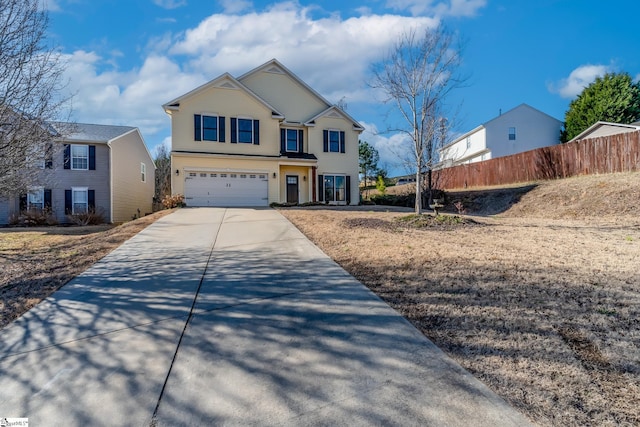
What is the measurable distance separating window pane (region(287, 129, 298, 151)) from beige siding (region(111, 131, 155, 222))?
10.3 metres

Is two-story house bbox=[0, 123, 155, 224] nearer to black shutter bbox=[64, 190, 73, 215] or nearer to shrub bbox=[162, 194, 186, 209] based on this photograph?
black shutter bbox=[64, 190, 73, 215]

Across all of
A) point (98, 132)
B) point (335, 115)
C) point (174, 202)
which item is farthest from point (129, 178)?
point (335, 115)

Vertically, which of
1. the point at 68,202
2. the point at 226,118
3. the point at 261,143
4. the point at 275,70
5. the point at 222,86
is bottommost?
the point at 68,202

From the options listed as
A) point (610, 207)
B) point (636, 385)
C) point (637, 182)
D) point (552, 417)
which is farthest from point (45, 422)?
point (637, 182)

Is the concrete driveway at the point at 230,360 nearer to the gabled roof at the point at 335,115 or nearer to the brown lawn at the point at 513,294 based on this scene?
the brown lawn at the point at 513,294

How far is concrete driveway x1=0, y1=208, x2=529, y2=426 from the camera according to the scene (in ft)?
7.91

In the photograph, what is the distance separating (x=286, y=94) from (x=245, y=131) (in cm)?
418

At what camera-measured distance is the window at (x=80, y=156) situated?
780 inches

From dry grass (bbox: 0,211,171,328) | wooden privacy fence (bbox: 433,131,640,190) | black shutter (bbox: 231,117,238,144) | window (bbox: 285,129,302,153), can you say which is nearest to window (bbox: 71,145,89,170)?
black shutter (bbox: 231,117,238,144)

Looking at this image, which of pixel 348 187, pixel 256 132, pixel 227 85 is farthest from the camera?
pixel 348 187

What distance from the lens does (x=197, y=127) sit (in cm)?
1872

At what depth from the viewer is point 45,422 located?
2.39 m

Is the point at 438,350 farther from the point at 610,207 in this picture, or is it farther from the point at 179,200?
the point at 179,200

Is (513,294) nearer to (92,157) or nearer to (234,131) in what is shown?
(234,131)
